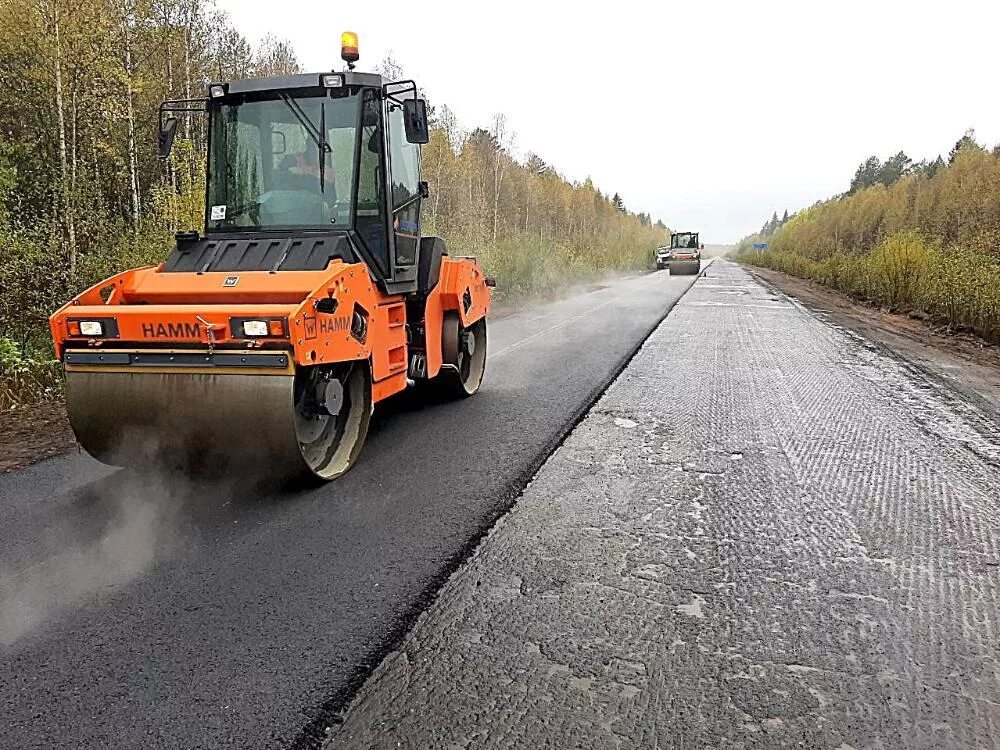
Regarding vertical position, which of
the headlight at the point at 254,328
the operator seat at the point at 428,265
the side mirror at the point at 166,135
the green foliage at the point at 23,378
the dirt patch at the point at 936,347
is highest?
the side mirror at the point at 166,135

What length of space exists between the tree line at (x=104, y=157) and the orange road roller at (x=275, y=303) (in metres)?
2.00

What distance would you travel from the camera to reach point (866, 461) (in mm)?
4488

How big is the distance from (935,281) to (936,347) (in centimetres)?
470

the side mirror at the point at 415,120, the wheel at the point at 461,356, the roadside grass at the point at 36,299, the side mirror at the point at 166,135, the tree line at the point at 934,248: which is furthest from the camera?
the tree line at the point at 934,248

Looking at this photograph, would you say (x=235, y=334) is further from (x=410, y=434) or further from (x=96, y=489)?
(x=410, y=434)

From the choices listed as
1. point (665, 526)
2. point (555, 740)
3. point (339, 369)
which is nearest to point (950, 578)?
point (665, 526)

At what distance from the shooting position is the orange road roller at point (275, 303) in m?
3.52

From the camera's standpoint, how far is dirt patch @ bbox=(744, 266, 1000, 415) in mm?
7207

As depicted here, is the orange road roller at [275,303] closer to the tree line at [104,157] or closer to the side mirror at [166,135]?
the side mirror at [166,135]

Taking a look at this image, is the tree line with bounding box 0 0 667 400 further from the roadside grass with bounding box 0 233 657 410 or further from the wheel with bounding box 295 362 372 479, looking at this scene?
the wheel with bounding box 295 362 372 479

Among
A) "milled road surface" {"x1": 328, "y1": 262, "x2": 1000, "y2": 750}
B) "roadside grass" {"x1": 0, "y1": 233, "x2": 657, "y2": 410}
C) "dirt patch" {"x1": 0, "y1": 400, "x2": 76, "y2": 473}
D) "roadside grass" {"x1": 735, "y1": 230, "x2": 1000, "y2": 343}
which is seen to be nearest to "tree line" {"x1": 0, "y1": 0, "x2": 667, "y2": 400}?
"roadside grass" {"x1": 0, "y1": 233, "x2": 657, "y2": 410}

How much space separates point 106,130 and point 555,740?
17356mm

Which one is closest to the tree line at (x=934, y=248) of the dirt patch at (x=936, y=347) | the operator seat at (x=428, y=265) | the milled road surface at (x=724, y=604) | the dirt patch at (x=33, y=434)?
the dirt patch at (x=936, y=347)

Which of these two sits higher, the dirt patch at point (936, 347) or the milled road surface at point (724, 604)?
the dirt patch at point (936, 347)
